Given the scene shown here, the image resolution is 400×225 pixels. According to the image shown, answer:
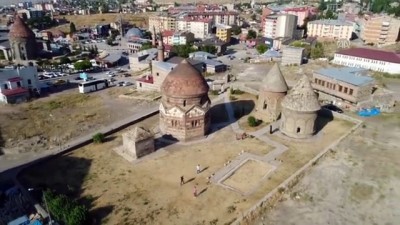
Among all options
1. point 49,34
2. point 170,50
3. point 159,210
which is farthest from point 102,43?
point 159,210

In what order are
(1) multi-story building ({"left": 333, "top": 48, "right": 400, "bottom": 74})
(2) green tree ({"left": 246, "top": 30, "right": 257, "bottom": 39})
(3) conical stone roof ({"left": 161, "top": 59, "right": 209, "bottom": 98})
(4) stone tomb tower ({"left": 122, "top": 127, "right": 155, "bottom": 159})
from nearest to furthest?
(4) stone tomb tower ({"left": 122, "top": 127, "right": 155, "bottom": 159}) < (3) conical stone roof ({"left": 161, "top": 59, "right": 209, "bottom": 98}) < (1) multi-story building ({"left": 333, "top": 48, "right": 400, "bottom": 74}) < (2) green tree ({"left": 246, "top": 30, "right": 257, "bottom": 39})

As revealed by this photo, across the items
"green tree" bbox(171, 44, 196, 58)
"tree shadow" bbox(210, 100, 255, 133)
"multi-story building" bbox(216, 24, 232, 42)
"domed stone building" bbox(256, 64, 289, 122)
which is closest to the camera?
"domed stone building" bbox(256, 64, 289, 122)

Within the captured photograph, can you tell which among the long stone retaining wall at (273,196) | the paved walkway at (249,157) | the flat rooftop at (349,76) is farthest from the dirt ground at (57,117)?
the flat rooftop at (349,76)

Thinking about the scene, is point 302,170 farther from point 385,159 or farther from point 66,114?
point 66,114

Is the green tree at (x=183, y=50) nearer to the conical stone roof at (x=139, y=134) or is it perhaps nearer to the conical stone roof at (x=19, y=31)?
the conical stone roof at (x=19, y=31)

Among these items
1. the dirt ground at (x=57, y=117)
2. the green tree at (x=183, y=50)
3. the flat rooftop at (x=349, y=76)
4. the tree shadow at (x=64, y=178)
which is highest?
the flat rooftop at (x=349, y=76)

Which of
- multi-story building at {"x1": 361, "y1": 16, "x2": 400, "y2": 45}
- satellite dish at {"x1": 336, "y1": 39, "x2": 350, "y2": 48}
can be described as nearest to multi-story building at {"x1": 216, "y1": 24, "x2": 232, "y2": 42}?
satellite dish at {"x1": 336, "y1": 39, "x2": 350, "y2": 48}

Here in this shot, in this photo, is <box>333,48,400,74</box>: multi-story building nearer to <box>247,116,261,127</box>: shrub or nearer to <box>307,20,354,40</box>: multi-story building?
<box>307,20,354,40</box>: multi-story building
